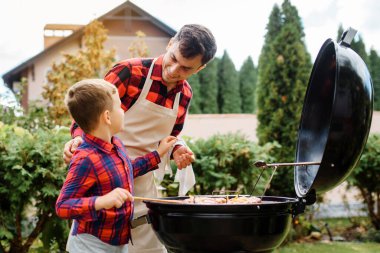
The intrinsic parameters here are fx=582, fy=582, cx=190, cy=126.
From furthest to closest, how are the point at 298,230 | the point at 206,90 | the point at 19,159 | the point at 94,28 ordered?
the point at 206,90 < the point at 94,28 < the point at 298,230 < the point at 19,159

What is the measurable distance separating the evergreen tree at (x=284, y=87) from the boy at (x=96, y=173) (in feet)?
16.4

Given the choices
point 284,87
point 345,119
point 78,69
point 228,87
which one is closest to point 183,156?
point 345,119

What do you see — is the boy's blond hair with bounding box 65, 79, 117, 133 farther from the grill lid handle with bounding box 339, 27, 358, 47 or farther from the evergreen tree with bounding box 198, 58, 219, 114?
the evergreen tree with bounding box 198, 58, 219, 114

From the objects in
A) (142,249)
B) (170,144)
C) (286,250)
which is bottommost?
(286,250)

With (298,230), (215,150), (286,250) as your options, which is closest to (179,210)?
(215,150)

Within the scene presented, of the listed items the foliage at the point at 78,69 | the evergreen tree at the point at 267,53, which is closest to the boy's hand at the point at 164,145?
the evergreen tree at the point at 267,53

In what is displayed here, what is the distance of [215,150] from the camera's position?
17.4 feet

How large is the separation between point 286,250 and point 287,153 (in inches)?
57.6

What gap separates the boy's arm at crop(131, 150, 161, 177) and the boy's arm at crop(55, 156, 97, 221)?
0.41 metres

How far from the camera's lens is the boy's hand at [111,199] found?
202 cm

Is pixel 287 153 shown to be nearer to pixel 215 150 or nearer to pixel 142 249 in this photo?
pixel 215 150

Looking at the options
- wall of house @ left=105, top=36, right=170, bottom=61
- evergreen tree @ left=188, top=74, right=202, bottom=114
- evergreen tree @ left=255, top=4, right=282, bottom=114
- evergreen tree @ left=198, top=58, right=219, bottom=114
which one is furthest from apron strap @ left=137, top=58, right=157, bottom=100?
wall of house @ left=105, top=36, right=170, bottom=61

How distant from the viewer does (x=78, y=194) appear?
211 centimetres

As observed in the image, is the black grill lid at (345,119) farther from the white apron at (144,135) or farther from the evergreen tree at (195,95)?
the evergreen tree at (195,95)
